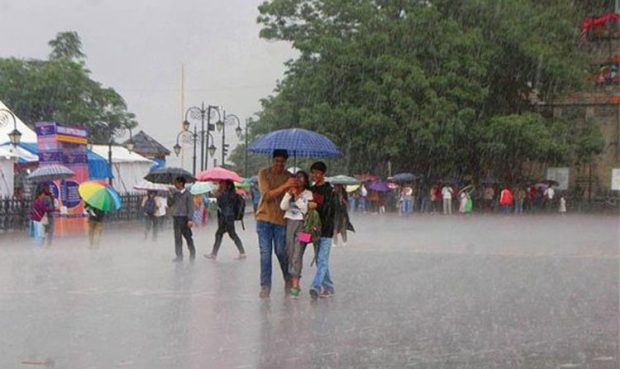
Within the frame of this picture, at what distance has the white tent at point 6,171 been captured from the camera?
27.5m

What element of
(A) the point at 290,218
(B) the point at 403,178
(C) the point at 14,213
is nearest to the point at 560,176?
(B) the point at 403,178

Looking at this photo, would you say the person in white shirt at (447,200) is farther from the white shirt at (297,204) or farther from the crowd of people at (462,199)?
the white shirt at (297,204)

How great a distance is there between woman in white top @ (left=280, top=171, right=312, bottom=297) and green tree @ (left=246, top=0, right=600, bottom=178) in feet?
103

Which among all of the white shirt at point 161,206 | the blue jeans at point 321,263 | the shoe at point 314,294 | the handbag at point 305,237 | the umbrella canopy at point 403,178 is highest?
the umbrella canopy at point 403,178

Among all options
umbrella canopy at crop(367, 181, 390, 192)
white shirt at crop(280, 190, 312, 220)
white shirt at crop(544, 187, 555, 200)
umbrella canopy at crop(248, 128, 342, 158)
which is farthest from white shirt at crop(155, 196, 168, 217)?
white shirt at crop(544, 187, 555, 200)

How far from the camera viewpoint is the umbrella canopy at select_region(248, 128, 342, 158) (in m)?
12.4

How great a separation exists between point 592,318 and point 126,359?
188 inches

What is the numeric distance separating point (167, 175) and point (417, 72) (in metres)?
23.0

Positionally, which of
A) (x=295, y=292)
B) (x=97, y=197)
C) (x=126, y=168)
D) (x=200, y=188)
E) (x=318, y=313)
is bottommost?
(x=318, y=313)

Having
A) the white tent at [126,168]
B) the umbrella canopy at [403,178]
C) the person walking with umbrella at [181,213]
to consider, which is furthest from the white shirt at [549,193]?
the person walking with umbrella at [181,213]

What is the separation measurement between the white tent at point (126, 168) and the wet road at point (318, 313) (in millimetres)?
19132

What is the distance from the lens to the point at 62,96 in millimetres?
59719

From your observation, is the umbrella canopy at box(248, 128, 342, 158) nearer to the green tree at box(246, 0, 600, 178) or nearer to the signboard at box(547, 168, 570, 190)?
the green tree at box(246, 0, 600, 178)

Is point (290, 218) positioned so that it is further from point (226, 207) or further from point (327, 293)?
point (226, 207)
